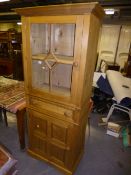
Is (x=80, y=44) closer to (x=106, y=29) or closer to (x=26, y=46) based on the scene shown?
(x=26, y=46)

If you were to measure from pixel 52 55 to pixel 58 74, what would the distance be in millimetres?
308

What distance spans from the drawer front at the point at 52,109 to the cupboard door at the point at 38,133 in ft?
0.38

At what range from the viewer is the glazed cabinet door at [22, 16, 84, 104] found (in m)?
1.46

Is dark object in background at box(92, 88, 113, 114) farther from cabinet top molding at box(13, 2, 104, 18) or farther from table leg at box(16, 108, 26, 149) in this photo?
cabinet top molding at box(13, 2, 104, 18)

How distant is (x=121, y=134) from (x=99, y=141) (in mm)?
497

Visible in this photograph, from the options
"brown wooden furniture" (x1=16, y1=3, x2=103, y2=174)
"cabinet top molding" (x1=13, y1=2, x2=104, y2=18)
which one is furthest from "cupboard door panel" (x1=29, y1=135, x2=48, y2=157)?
"cabinet top molding" (x1=13, y1=2, x2=104, y2=18)

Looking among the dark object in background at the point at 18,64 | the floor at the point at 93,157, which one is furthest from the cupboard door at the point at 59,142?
the dark object in background at the point at 18,64

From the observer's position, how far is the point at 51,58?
1513mm

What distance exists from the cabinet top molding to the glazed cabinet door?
55 millimetres

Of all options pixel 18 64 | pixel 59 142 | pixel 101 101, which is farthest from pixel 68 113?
pixel 18 64

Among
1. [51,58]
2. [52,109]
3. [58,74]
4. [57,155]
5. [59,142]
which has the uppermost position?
[51,58]

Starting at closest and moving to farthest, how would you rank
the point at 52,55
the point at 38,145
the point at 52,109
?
1. the point at 52,55
2. the point at 52,109
3. the point at 38,145

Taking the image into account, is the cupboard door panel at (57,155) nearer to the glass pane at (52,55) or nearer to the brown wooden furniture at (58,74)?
the brown wooden furniture at (58,74)

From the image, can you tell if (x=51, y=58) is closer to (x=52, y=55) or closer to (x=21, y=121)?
(x=52, y=55)
